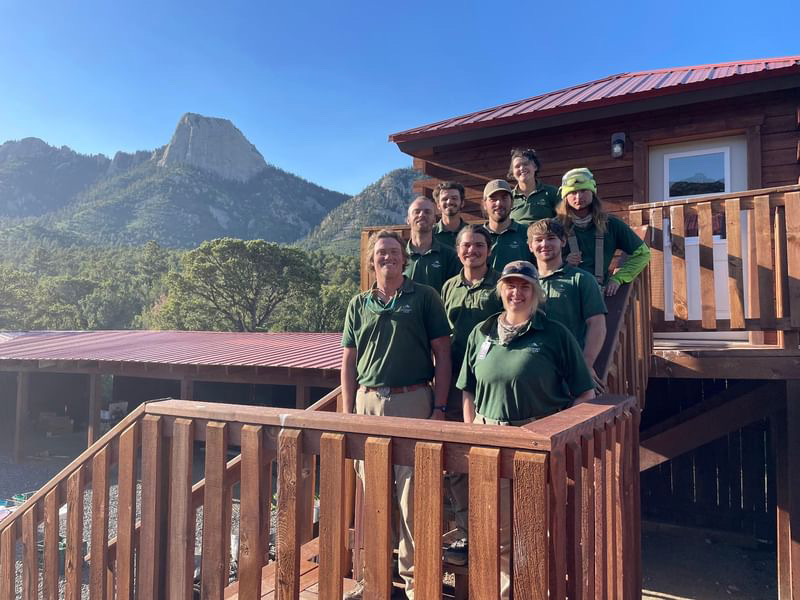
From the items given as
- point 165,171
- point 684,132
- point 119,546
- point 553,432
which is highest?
point 165,171

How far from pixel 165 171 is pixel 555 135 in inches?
3604

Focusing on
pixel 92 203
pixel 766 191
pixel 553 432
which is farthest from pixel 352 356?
pixel 92 203

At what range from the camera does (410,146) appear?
779 cm

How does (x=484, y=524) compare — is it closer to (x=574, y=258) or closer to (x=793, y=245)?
(x=574, y=258)

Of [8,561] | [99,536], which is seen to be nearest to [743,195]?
[99,536]

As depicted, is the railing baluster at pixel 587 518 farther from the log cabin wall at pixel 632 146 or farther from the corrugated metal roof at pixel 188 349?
the corrugated metal roof at pixel 188 349

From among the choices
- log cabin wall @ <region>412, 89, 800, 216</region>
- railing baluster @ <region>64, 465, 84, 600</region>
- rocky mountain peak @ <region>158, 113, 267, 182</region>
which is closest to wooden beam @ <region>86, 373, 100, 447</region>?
log cabin wall @ <region>412, 89, 800, 216</region>

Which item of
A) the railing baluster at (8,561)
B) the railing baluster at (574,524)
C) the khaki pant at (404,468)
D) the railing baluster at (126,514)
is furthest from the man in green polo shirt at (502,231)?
the railing baluster at (8,561)

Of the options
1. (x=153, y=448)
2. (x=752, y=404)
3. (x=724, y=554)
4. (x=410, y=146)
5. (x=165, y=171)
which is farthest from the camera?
(x=165, y=171)

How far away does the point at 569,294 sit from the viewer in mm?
2693

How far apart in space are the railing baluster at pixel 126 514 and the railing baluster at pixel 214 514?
49 centimetres

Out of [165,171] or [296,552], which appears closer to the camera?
[296,552]

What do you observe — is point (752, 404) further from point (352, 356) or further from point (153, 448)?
point (153, 448)

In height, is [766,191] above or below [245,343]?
above
